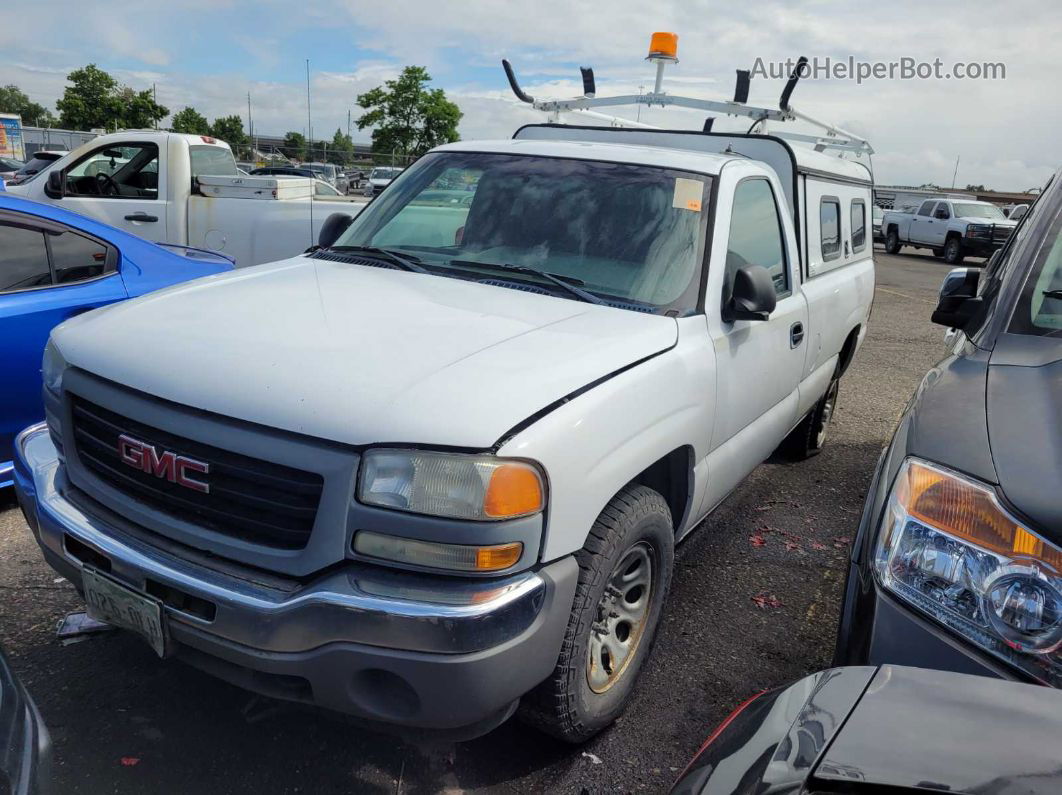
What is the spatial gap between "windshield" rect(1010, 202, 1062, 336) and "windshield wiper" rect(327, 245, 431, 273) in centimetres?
203

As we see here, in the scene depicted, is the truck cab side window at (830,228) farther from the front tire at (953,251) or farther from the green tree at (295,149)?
the green tree at (295,149)

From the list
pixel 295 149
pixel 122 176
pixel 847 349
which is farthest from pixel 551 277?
pixel 295 149

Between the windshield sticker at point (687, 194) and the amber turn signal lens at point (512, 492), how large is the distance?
1651mm

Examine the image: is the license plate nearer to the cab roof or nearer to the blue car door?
the blue car door

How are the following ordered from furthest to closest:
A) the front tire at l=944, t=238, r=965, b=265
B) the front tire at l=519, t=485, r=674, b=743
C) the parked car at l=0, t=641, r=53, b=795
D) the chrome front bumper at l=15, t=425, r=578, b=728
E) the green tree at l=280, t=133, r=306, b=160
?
the green tree at l=280, t=133, r=306, b=160
the front tire at l=944, t=238, r=965, b=265
the front tire at l=519, t=485, r=674, b=743
the chrome front bumper at l=15, t=425, r=578, b=728
the parked car at l=0, t=641, r=53, b=795

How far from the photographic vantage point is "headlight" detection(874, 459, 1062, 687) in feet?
5.34

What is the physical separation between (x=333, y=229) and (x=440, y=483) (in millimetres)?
2293

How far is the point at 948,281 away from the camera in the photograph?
326 centimetres

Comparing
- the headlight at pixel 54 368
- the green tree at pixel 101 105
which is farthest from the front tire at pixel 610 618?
the green tree at pixel 101 105

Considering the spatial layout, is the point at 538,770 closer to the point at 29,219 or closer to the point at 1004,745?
the point at 1004,745

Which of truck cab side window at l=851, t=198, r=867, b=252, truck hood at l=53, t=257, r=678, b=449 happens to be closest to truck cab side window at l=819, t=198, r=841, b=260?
truck cab side window at l=851, t=198, r=867, b=252

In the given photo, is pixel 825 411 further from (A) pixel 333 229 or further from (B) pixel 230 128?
(B) pixel 230 128

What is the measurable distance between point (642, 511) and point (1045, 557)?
111 centimetres

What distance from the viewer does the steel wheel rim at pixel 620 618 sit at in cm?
257
